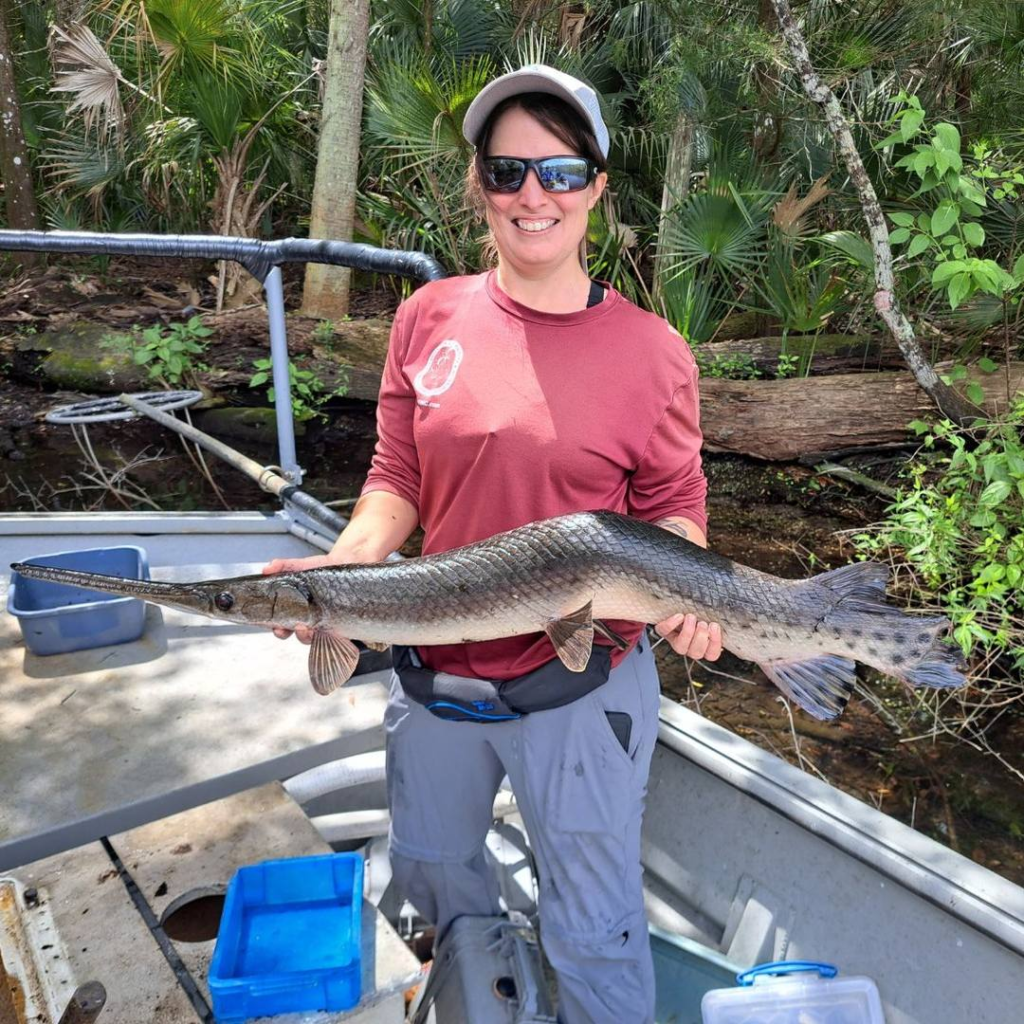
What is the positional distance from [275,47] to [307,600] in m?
Result: 12.8

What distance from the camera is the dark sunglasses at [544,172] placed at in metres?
2.03

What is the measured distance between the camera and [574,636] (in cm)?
201

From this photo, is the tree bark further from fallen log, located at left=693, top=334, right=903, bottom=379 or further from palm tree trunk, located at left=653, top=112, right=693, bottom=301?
palm tree trunk, located at left=653, top=112, right=693, bottom=301

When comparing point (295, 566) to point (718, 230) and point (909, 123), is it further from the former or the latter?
point (718, 230)

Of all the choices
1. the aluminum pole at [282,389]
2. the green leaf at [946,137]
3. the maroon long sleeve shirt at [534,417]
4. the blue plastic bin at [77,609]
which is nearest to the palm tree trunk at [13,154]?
the aluminum pole at [282,389]

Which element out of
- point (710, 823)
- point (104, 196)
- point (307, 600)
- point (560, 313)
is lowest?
point (710, 823)

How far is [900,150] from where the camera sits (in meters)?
9.13

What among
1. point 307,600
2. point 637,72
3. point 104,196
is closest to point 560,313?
point 307,600

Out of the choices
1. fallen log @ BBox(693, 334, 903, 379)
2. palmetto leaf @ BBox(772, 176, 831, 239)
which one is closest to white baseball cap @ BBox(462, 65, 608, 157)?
palmetto leaf @ BBox(772, 176, 831, 239)

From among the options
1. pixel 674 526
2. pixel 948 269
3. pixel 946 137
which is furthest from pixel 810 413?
pixel 674 526

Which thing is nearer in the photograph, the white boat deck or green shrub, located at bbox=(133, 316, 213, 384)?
the white boat deck

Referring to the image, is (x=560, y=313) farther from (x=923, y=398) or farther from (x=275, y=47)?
(x=275, y=47)

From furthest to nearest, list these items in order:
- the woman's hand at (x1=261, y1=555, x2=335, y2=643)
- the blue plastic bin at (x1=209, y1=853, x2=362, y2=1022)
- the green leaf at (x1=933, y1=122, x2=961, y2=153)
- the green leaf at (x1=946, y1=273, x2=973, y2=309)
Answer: the green leaf at (x1=946, y1=273, x2=973, y2=309) < the green leaf at (x1=933, y1=122, x2=961, y2=153) < the woman's hand at (x1=261, y1=555, x2=335, y2=643) < the blue plastic bin at (x1=209, y1=853, x2=362, y2=1022)

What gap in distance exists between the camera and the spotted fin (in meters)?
2.11
